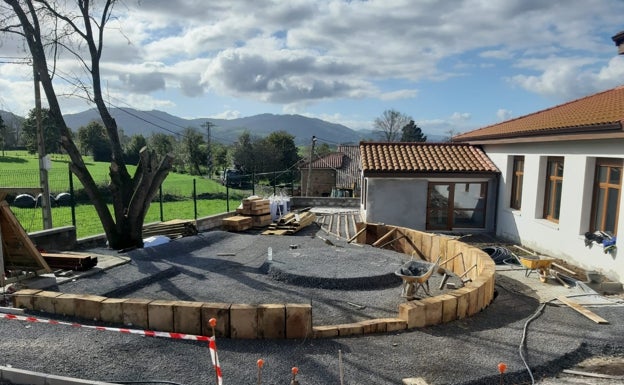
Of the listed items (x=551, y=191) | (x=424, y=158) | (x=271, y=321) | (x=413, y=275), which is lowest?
(x=271, y=321)

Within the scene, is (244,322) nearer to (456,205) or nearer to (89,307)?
(89,307)

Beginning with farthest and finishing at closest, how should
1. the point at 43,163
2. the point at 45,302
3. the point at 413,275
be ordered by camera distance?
the point at 43,163 → the point at 413,275 → the point at 45,302

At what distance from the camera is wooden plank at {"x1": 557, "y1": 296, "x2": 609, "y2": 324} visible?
21.6 ft

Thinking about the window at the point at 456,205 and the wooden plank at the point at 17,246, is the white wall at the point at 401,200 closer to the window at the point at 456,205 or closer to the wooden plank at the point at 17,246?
the window at the point at 456,205

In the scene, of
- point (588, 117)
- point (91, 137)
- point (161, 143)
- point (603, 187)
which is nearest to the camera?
point (603, 187)

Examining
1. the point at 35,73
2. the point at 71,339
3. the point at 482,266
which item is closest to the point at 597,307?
the point at 482,266

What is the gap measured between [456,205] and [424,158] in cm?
237

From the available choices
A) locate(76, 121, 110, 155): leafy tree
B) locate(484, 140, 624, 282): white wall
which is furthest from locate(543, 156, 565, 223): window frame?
locate(76, 121, 110, 155): leafy tree

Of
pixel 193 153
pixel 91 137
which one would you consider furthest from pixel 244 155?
pixel 91 137

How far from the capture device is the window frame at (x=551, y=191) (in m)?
12.6

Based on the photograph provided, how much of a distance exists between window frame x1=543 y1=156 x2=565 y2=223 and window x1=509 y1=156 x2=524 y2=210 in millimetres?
1804

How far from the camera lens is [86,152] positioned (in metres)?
65.6

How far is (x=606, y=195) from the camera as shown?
10289 mm

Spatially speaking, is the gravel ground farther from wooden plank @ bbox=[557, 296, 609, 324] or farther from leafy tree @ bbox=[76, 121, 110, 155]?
leafy tree @ bbox=[76, 121, 110, 155]
